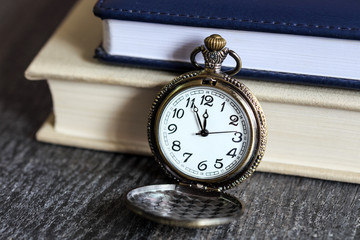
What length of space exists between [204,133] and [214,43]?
0.45 feet

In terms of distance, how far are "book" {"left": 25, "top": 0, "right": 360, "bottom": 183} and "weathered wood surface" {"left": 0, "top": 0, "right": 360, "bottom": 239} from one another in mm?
24

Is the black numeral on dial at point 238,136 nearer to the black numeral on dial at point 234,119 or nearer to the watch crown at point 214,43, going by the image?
the black numeral on dial at point 234,119

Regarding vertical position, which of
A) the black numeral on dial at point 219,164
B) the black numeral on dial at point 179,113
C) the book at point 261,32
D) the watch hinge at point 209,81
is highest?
the book at point 261,32

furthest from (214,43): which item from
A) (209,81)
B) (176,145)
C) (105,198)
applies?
(105,198)

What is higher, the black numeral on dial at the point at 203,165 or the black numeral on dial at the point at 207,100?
the black numeral on dial at the point at 207,100

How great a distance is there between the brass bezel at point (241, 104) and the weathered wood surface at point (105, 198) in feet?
0.16

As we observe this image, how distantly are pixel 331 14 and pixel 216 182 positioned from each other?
0.31m

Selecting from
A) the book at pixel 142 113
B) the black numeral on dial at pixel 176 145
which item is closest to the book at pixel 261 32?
the book at pixel 142 113

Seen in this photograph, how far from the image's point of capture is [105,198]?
0.92m

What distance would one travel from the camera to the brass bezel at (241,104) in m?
0.89

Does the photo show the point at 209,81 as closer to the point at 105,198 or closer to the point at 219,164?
the point at 219,164

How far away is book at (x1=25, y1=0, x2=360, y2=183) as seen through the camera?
3.06 ft

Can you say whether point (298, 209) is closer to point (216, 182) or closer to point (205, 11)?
point (216, 182)

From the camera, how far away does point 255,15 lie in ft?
2.96
